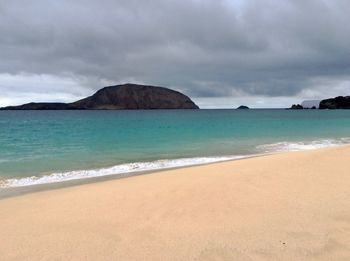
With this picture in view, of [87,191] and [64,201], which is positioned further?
[87,191]

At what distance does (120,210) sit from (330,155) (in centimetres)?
910

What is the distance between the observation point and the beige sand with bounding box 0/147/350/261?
4168 millimetres

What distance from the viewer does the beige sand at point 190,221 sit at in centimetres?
417

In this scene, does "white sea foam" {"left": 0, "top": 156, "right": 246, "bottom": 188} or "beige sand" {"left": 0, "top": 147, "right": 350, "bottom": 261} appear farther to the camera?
"white sea foam" {"left": 0, "top": 156, "right": 246, "bottom": 188}

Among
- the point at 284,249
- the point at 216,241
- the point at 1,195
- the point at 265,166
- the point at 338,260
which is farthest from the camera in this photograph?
the point at 265,166

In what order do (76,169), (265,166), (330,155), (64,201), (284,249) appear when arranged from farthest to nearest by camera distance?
1. (76,169)
2. (330,155)
3. (265,166)
4. (64,201)
5. (284,249)

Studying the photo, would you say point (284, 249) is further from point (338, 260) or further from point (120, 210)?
point (120, 210)

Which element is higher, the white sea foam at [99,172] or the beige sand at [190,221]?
the beige sand at [190,221]

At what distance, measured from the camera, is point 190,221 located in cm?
523

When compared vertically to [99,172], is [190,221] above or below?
above

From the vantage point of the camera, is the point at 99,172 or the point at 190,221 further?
the point at 99,172

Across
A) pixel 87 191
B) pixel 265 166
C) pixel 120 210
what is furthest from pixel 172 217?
pixel 265 166

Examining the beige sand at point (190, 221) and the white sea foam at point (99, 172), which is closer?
the beige sand at point (190, 221)

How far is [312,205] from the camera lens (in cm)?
589
